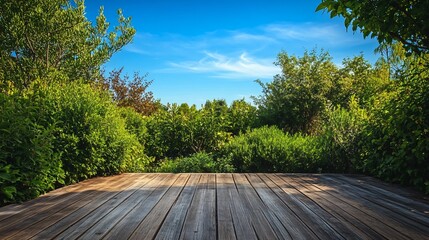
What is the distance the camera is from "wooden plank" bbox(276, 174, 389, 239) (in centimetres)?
219

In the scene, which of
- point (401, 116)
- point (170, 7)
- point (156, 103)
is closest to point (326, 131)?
point (401, 116)

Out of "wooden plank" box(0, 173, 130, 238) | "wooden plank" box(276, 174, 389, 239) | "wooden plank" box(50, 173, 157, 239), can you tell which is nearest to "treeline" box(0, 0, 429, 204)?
"wooden plank" box(0, 173, 130, 238)

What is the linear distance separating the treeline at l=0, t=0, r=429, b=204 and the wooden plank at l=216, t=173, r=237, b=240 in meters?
2.04

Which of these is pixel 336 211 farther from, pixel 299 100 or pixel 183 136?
pixel 299 100

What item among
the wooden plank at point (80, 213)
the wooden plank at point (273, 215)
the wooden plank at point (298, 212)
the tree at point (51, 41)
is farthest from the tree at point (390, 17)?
the tree at point (51, 41)

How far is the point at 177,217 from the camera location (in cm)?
252

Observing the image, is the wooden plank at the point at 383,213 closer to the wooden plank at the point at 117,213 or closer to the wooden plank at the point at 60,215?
the wooden plank at the point at 117,213

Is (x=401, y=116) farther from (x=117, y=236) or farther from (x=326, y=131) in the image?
(x=117, y=236)

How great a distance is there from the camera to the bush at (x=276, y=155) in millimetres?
5805

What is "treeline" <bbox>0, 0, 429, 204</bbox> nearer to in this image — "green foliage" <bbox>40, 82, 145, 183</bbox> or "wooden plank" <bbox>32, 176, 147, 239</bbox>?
"green foliage" <bbox>40, 82, 145, 183</bbox>

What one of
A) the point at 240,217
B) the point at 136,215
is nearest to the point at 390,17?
the point at 240,217

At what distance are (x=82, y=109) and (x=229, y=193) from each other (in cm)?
279

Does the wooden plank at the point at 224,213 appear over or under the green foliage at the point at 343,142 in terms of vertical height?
under

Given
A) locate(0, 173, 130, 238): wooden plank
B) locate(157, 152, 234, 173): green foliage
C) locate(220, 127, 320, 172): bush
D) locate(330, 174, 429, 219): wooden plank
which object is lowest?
locate(0, 173, 130, 238): wooden plank
